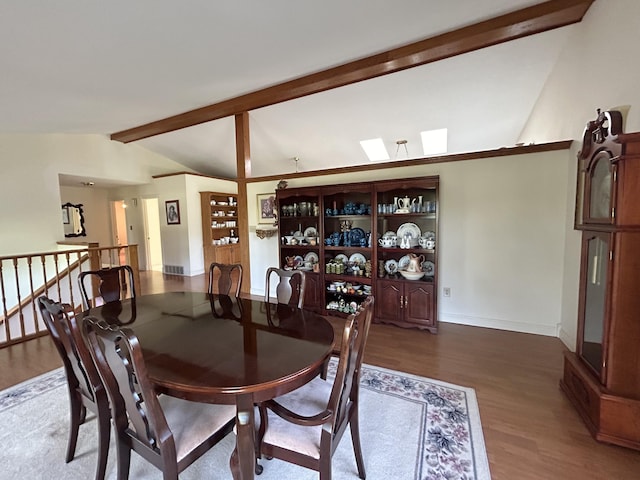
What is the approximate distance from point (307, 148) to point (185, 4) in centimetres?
420

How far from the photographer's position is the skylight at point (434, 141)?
5168 millimetres

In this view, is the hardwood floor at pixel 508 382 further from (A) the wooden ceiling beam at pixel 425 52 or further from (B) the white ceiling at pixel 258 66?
(A) the wooden ceiling beam at pixel 425 52

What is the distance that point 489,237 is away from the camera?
10.6 feet

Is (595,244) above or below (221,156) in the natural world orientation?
below

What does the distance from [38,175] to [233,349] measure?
6.25m

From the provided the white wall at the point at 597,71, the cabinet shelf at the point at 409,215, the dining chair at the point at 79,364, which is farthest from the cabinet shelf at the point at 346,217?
the dining chair at the point at 79,364

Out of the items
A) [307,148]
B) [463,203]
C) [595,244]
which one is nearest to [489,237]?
[463,203]

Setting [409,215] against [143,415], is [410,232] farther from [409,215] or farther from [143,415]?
[143,415]

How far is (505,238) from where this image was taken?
10.4ft

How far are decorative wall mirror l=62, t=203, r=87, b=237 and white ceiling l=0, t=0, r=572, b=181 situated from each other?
10.5ft

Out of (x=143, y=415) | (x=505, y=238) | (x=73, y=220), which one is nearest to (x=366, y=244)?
(x=505, y=238)

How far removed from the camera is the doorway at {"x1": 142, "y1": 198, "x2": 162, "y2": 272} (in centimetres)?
745

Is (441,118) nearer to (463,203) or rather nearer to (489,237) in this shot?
(463,203)

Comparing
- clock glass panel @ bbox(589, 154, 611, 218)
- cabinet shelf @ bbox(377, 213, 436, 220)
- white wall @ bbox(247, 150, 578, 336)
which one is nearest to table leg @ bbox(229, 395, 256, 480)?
clock glass panel @ bbox(589, 154, 611, 218)
